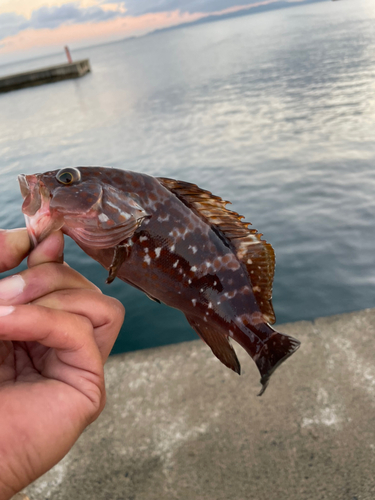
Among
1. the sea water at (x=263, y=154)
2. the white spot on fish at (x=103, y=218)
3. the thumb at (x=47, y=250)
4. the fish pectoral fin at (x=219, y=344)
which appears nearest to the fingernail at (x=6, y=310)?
the thumb at (x=47, y=250)

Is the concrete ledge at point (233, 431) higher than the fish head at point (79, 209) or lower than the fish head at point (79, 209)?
lower

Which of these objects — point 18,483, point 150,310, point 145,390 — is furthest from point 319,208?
point 18,483

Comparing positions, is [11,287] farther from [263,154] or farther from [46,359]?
[263,154]

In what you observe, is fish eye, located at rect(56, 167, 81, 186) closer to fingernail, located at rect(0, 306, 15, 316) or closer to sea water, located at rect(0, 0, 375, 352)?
fingernail, located at rect(0, 306, 15, 316)

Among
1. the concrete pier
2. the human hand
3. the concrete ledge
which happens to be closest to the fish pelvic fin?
the human hand

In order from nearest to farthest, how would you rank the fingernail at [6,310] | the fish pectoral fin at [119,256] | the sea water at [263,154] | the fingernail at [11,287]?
the fingernail at [6,310], the fingernail at [11,287], the fish pectoral fin at [119,256], the sea water at [263,154]

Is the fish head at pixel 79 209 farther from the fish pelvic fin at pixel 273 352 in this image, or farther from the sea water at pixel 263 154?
the sea water at pixel 263 154
